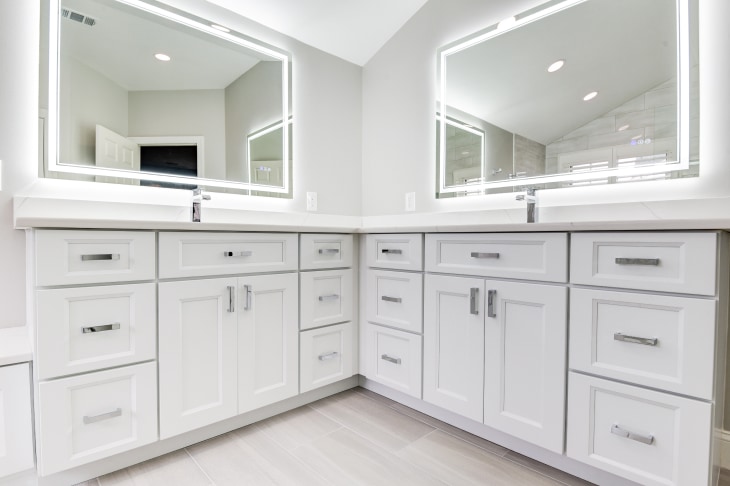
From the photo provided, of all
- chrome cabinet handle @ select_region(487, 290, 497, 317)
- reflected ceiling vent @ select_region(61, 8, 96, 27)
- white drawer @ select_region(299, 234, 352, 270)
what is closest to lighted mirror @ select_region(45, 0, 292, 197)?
reflected ceiling vent @ select_region(61, 8, 96, 27)

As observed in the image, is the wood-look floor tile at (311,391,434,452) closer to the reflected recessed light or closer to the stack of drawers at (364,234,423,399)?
the stack of drawers at (364,234,423,399)

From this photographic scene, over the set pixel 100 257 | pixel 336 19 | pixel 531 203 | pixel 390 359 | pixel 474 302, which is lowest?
pixel 390 359

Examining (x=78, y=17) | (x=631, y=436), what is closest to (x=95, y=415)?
(x=78, y=17)

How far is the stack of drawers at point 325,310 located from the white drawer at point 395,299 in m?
0.14

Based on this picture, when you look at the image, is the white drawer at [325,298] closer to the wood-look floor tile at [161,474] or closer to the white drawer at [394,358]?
the white drawer at [394,358]

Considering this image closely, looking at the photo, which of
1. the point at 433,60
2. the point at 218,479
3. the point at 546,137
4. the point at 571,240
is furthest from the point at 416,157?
the point at 218,479

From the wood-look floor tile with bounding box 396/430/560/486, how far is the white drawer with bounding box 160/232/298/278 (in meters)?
0.98

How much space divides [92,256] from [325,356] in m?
1.14

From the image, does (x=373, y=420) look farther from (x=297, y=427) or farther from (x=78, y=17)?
(x=78, y=17)

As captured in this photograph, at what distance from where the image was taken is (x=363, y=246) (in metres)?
2.16

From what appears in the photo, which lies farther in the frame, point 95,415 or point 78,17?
point 78,17

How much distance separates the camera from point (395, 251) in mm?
1948

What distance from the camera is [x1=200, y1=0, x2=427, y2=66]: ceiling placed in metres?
2.15

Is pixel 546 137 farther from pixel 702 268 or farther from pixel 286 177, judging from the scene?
pixel 286 177
